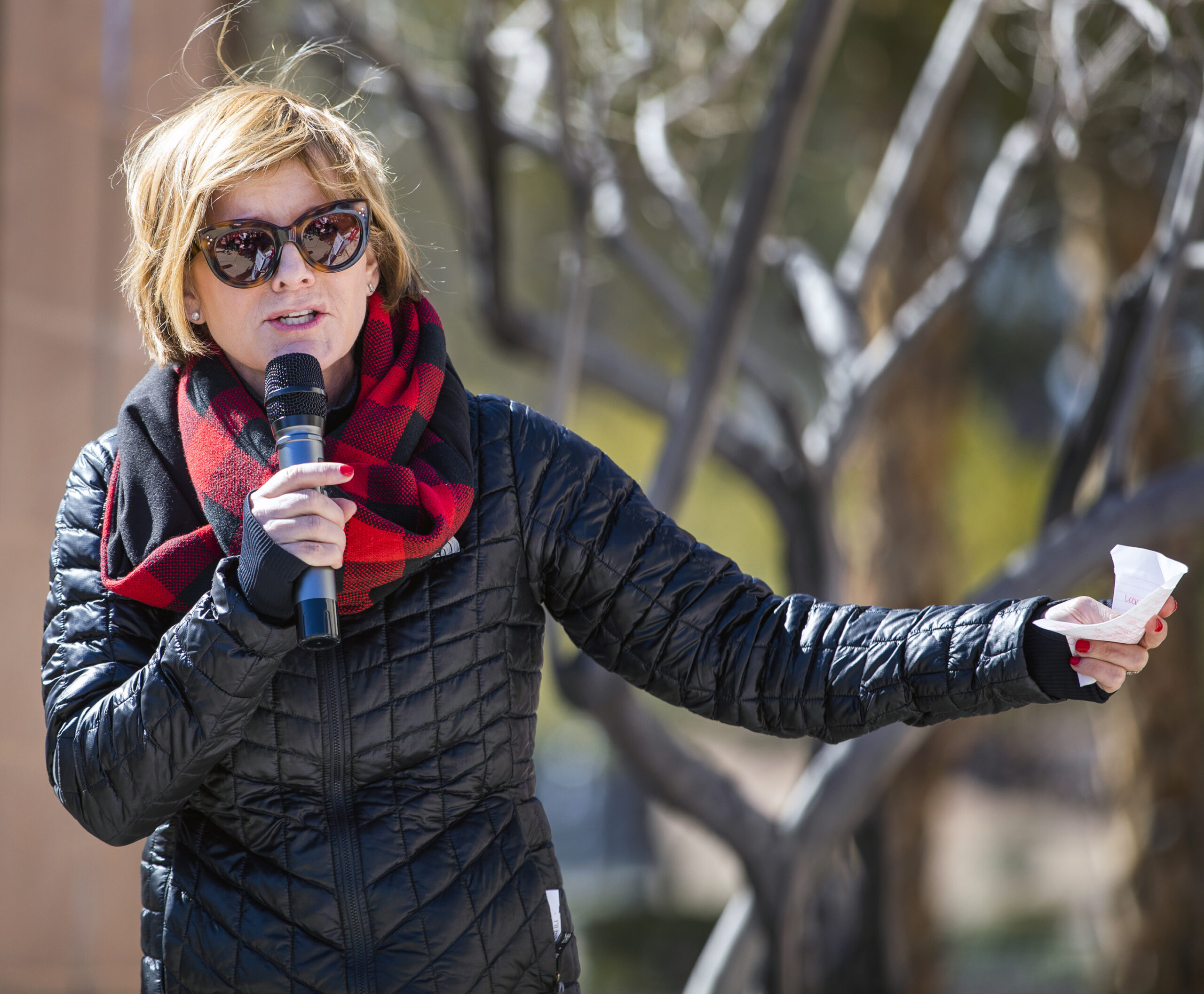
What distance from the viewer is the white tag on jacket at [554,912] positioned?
1671 millimetres

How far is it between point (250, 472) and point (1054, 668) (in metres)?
1.00

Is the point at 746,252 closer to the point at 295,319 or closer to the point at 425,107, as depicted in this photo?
the point at 425,107

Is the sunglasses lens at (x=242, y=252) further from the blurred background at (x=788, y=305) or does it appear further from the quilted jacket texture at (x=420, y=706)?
the blurred background at (x=788, y=305)

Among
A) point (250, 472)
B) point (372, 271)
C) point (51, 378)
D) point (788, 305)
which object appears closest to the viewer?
point (250, 472)

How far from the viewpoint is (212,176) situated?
1.66 m

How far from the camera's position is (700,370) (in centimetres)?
413

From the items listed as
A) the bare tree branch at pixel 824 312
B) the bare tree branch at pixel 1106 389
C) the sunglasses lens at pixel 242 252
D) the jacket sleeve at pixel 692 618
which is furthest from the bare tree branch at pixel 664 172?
the sunglasses lens at pixel 242 252

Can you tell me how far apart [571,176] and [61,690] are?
328cm

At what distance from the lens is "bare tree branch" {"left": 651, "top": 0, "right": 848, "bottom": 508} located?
4.01 m

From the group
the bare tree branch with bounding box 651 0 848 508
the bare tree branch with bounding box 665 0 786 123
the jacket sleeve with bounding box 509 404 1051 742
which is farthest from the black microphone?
the bare tree branch with bounding box 665 0 786 123

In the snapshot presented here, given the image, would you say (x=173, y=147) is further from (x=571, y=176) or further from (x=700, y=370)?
(x=571, y=176)

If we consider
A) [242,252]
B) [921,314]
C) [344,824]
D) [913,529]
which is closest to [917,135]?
[921,314]

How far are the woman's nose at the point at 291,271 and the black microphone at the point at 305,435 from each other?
0.10 meters

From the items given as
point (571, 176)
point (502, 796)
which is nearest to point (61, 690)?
point (502, 796)
